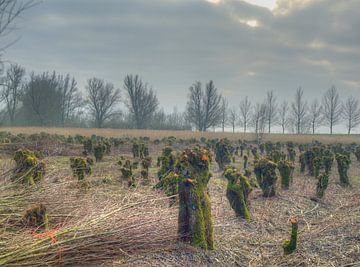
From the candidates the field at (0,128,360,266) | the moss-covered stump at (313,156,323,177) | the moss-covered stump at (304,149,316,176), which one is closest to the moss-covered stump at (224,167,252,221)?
the field at (0,128,360,266)

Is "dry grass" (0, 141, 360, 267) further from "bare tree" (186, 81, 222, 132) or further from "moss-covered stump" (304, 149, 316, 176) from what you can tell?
"bare tree" (186, 81, 222, 132)

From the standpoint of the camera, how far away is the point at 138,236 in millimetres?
4074

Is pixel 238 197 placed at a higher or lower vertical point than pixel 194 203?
lower

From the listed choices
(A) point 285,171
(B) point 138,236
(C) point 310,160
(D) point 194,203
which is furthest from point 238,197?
(C) point 310,160

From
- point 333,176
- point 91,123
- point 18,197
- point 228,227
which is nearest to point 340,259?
point 228,227

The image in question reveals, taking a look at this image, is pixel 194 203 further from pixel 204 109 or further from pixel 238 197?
pixel 204 109

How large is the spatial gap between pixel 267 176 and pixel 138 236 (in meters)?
5.57

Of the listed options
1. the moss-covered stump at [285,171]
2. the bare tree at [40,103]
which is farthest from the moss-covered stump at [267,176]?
the bare tree at [40,103]

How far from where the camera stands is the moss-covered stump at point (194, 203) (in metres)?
4.50

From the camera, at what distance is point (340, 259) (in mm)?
4629

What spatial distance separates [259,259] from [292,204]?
12.9 feet

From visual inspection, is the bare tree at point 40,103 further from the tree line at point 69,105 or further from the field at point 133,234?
the field at point 133,234

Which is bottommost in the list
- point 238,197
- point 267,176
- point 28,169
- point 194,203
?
point 238,197

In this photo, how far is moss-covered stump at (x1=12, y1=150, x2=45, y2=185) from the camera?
5.63m
